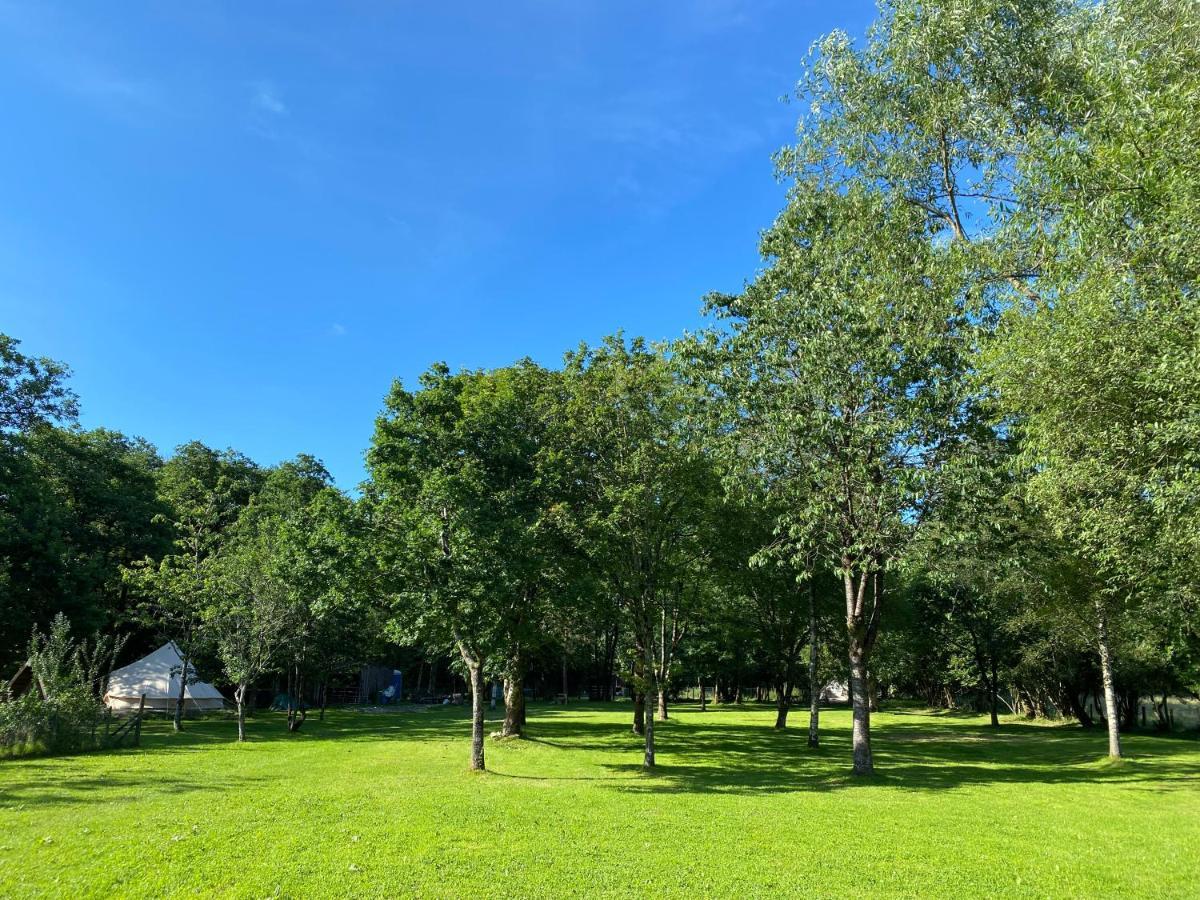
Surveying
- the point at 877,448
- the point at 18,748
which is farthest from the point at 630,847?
the point at 18,748

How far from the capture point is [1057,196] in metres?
10.5

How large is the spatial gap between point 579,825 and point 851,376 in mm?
12258

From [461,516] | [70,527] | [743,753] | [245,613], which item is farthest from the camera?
[70,527]

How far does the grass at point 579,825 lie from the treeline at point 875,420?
9.56 ft

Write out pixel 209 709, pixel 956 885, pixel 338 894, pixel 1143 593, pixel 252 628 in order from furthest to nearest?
pixel 209 709 < pixel 252 628 < pixel 1143 593 < pixel 956 885 < pixel 338 894

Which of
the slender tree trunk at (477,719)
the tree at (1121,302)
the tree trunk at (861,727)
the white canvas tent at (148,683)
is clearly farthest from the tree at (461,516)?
the white canvas tent at (148,683)

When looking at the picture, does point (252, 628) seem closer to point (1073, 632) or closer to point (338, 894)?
point (338, 894)

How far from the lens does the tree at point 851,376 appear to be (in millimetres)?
A: 16219

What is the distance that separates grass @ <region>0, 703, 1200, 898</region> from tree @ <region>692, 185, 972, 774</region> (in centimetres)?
538

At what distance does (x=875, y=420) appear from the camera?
17266 millimetres

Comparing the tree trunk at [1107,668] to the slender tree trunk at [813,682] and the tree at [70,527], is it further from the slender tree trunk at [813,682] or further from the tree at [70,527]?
the tree at [70,527]

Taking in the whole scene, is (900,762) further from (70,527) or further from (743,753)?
(70,527)

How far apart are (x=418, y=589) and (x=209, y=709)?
29.1 m

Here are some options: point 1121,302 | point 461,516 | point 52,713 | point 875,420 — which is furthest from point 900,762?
point 52,713
